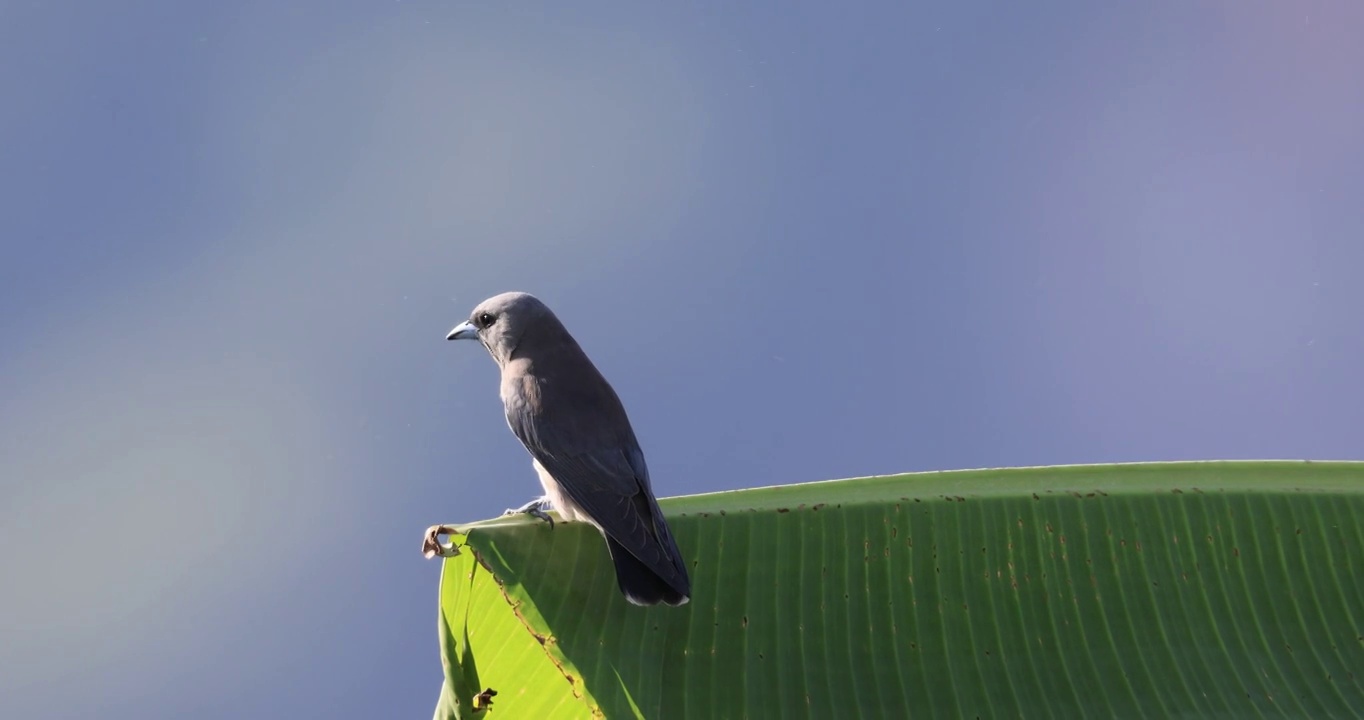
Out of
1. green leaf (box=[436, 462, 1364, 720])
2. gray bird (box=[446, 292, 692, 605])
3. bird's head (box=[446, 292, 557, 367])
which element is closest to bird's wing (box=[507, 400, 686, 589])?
gray bird (box=[446, 292, 692, 605])

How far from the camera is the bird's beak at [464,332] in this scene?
17.9ft

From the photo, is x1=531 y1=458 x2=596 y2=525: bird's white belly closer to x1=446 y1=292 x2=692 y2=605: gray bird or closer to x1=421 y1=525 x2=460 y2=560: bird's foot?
x1=446 y1=292 x2=692 y2=605: gray bird

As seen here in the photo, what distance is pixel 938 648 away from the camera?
3.41 metres

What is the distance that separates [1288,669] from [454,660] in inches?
91.3

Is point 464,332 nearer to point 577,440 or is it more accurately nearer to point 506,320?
point 506,320

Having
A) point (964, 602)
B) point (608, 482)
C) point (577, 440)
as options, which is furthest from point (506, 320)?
point (964, 602)

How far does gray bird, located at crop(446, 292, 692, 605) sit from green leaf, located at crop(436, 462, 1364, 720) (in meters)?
0.14

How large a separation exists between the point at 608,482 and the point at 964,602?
1253 mm

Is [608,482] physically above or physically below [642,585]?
above

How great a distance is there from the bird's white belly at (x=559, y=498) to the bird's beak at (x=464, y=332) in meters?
1.05

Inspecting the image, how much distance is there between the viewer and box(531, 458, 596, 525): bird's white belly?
13.3 ft

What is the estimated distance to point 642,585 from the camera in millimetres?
3385

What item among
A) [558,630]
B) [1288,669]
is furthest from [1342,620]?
[558,630]

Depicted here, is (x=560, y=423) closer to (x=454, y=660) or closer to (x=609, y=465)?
(x=609, y=465)
